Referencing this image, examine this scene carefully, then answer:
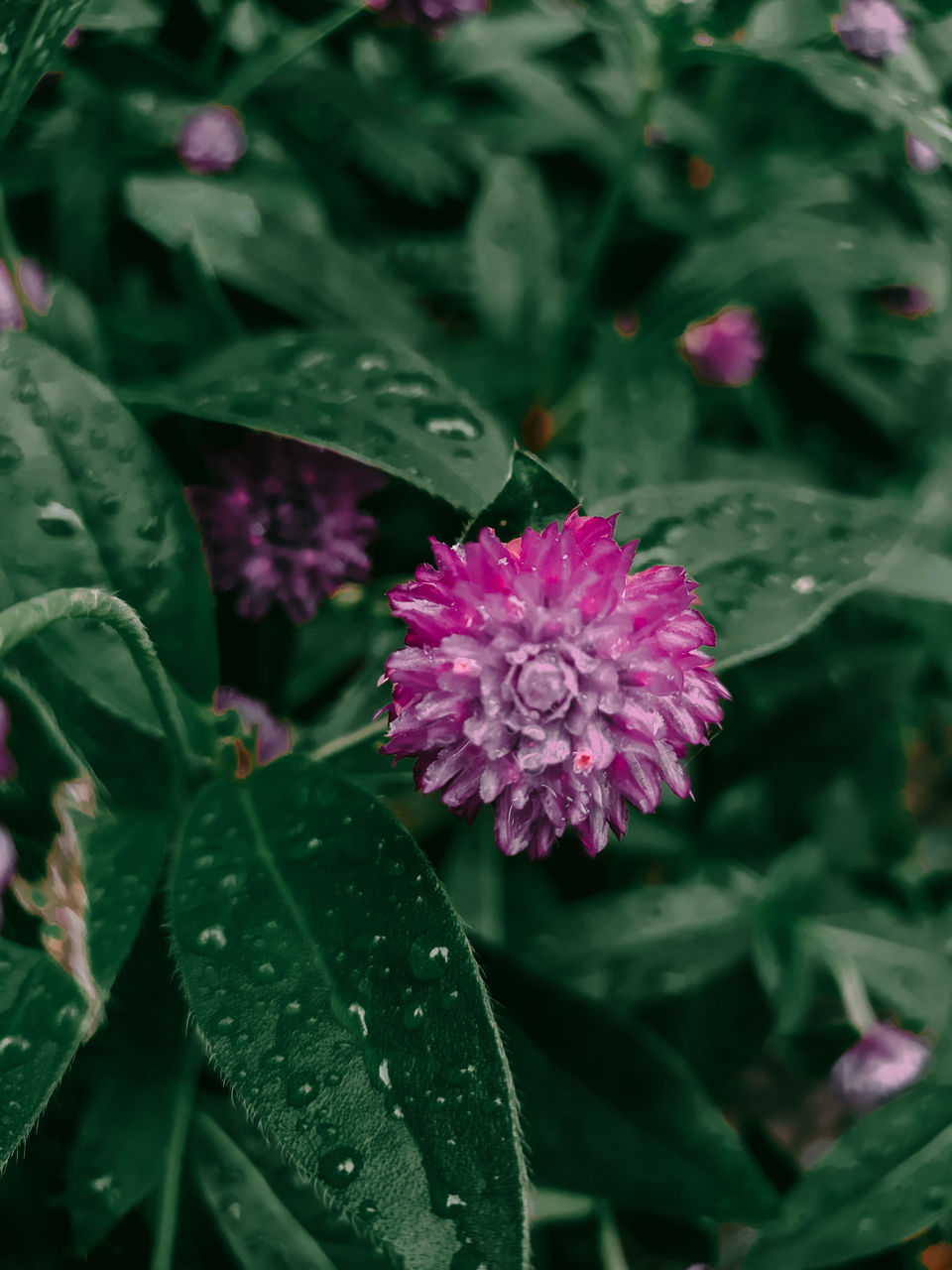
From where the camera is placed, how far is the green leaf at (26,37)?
2.16ft

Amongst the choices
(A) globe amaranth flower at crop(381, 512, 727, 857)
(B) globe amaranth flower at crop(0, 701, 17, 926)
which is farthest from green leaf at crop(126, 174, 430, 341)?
(A) globe amaranth flower at crop(381, 512, 727, 857)

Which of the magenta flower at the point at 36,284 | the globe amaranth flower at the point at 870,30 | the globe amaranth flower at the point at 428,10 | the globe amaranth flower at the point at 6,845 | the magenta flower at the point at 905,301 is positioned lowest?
the globe amaranth flower at the point at 6,845

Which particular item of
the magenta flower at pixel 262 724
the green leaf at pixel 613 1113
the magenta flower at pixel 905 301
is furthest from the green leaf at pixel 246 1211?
the magenta flower at pixel 905 301

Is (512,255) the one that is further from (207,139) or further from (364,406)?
(364,406)

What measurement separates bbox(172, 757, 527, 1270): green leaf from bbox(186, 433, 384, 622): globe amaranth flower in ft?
0.87

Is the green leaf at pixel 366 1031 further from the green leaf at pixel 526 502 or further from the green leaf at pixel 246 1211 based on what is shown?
the green leaf at pixel 246 1211

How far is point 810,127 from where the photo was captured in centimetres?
128

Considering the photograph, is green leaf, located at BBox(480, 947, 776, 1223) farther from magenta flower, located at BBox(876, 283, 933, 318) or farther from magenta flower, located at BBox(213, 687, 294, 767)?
magenta flower, located at BBox(876, 283, 933, 318)

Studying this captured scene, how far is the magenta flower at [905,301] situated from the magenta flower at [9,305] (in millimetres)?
1144

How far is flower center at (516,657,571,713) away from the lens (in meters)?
0.56

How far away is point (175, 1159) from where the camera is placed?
802mm

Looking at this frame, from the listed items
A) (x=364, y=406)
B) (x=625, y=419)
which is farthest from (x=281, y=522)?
(x=625, y=419)

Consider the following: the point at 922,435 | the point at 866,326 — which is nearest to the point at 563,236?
the point at 866,326

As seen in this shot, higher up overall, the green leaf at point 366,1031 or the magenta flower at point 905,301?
the green leaf at point 366,1031
